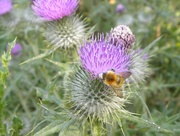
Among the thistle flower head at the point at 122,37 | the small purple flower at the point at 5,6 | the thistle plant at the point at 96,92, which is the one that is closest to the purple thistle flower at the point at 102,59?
the thistle plant at the point at 96,92

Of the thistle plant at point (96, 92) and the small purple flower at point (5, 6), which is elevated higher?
the small purple flower at point (5, 6)

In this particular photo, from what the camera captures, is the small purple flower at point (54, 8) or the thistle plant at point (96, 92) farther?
the small purple flower at point (54, 8)

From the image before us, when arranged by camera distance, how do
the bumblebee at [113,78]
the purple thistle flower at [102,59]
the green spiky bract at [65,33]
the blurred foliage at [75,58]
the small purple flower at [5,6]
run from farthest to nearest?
the small purple flower at [5,6], the green spiky bract at [65,33], the blurred foliage at [75,58], the purple thistle flower at [102,59], the bumblebee at [113,78]

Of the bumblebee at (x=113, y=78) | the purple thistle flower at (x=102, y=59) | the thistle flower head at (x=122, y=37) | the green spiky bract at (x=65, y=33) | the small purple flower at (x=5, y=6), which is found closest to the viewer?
the bumblebee at (x=113, y=78)

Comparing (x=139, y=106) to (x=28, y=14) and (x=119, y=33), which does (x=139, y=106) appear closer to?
(x=119, y=33)

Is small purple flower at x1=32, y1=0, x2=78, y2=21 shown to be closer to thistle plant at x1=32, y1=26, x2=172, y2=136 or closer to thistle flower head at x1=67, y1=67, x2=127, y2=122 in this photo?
thistle plant at x1=32, y1=26, x2=172, y2=136

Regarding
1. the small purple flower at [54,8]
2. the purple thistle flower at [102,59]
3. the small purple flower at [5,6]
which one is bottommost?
the purple thistle flower at [102,59]

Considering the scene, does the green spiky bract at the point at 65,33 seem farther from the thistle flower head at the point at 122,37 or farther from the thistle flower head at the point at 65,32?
the thistle flower head at the point at 122,37
